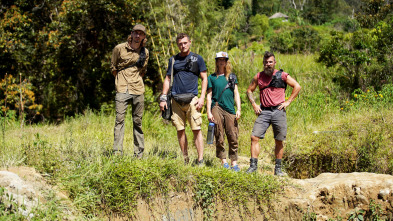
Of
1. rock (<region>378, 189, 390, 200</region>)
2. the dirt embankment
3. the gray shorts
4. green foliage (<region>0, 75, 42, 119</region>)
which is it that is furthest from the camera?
green foliage (<region>0, 75, 42, 119</region>)

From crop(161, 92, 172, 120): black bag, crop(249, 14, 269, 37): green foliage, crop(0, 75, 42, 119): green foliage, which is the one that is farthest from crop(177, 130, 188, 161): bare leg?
crop(249, 14, 269, 37): green foliage

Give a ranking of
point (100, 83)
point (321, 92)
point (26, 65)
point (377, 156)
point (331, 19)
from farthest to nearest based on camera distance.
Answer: point (331, 19) < point (100, 83) < point (26, 65) < point (321, 92) < point (377, 156)

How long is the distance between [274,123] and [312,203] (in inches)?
47.3

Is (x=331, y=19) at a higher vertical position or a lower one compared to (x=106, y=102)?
higher

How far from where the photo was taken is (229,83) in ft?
16.9

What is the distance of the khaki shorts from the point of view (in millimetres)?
5004

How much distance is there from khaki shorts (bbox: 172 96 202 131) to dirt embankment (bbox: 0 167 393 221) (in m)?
1.04

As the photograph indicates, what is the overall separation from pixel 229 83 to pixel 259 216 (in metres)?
1.93

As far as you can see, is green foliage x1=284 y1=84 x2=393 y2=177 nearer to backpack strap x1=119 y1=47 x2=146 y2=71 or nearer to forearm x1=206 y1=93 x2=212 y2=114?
forearm x1=206 y1=93 x2=212 y2=114

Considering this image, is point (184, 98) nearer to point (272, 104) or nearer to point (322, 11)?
point (272, 104)

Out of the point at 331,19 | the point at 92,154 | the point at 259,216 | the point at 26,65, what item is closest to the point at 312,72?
the point at 259,216

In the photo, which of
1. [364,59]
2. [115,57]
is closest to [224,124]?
[115,57]

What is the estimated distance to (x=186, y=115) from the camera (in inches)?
204

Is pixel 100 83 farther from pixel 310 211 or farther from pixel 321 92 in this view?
pixel 310 211
